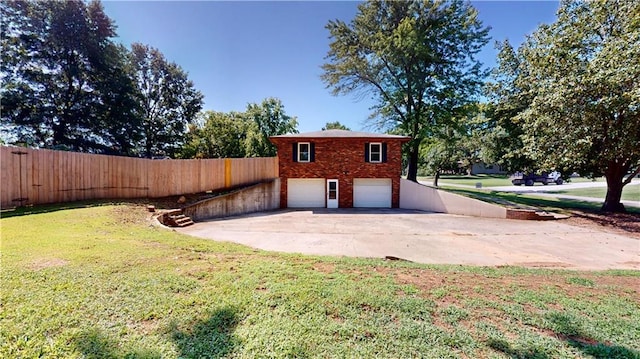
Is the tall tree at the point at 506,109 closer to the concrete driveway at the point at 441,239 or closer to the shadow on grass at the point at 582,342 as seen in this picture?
the concrete driveway at the point at 441,239

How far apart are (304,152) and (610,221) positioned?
47.1ft

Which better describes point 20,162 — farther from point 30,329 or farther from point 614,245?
point 614,245

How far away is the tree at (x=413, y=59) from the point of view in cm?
1680

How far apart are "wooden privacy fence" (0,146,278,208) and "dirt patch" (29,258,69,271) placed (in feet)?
21.1

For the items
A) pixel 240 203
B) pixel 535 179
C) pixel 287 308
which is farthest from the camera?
pixel 535 179

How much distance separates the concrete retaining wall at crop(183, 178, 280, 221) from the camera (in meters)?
11.1

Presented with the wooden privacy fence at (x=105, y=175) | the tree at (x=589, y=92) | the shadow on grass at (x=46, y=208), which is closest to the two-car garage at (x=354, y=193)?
the wooden privacy fence at (x=105, y=175)

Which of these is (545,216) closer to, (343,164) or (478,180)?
(343,164)

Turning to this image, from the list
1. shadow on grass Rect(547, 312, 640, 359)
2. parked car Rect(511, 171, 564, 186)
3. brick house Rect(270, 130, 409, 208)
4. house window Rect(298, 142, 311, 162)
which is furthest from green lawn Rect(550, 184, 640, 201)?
shadow on grass Rect(547, 312, 640, 359)

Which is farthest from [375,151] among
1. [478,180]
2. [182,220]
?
[478,180]

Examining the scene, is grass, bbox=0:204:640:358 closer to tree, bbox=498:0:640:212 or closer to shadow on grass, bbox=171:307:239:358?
shadow on grass, bbox=171:307:239:358

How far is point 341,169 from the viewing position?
14641 millimetres

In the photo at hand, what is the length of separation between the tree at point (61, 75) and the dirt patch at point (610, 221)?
89.6 feet

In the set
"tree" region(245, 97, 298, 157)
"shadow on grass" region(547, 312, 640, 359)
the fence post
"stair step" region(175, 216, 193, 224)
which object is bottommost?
"stair step" region(175, 216, 193, 224)
